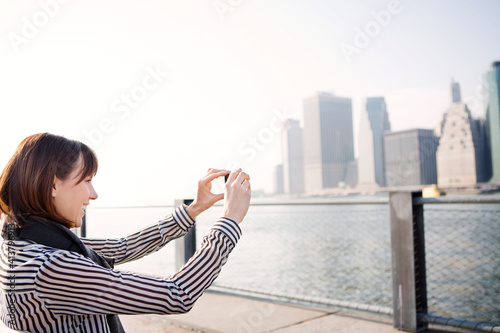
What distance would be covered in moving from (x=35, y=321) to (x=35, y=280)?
108mm

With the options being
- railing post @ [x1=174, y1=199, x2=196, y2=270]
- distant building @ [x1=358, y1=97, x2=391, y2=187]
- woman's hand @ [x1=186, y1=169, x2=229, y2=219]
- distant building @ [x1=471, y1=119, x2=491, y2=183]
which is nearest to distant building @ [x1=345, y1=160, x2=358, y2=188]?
distant building @ [x1=358, y1=97, x2=391, y2=187]

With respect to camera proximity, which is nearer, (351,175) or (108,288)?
(108,288)

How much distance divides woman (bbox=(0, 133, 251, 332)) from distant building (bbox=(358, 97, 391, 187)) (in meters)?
59.7

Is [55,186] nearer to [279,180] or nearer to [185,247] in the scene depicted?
[185,247]

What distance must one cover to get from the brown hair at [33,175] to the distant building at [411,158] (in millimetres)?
63095

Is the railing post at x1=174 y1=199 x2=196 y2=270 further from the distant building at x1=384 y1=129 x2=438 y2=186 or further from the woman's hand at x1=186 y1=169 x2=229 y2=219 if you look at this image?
the distant building at x1=384 y1=129 x2=438 y2=186

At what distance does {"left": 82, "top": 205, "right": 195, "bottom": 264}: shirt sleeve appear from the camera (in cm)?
141

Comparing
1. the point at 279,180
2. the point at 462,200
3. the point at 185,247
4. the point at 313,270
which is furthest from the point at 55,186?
the point at 279,180

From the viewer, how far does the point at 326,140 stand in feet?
209

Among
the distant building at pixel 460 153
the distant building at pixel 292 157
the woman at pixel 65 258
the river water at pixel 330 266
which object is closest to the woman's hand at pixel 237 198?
the woman at pixel 65 258

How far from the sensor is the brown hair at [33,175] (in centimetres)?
97

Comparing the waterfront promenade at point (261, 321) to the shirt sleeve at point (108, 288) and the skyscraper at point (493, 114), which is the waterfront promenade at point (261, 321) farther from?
the skyscraper at point (493, 114)

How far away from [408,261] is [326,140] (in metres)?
61.9

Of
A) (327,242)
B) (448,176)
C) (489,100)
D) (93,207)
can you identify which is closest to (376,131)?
(448,176)
